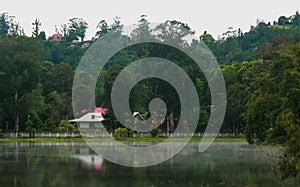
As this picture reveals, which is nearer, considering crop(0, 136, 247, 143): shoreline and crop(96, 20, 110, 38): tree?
crop(0, 136, 247, 143): shoreline

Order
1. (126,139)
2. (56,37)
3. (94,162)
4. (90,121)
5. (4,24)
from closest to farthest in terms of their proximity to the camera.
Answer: (94,162) < (126,139) < (90,121) < (4,24) < (56,37)

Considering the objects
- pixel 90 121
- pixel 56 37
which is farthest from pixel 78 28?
pixel 90 121

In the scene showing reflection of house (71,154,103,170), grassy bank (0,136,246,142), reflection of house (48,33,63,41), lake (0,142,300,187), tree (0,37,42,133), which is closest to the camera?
lake (0,142,300,187)

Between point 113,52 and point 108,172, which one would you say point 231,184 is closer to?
point 108,172

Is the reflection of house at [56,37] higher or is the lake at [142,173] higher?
the reflection of house at [56,37]

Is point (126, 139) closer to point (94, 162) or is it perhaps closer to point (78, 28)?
point (94, 162)

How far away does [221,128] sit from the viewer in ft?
245

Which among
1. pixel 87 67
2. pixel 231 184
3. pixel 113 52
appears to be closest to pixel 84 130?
pixel 87 67

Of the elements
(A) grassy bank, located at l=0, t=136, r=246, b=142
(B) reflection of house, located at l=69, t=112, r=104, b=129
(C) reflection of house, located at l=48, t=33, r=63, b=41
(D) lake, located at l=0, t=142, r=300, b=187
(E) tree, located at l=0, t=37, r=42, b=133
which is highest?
(C) reflection of house, located at l=48, t=33, r=63, b=41

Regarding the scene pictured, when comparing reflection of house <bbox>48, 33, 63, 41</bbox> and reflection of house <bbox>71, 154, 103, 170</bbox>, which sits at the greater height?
reflection of house <bbox>48, 33, 63, 41</bbox>

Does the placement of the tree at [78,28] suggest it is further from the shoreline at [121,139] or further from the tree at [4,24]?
the shoreline at [121,139]

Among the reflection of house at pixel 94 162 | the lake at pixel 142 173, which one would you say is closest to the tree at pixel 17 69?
the reflection of house at pixel 94 162

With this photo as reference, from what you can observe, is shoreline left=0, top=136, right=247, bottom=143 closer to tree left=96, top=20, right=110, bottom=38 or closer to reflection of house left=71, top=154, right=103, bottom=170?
reflection of house left=71, top=154, right=103, bottom=170

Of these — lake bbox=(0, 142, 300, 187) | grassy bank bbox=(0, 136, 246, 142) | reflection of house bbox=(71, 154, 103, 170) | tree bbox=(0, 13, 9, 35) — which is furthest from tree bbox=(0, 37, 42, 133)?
tree bbox=(0, 13, 9, 35)
